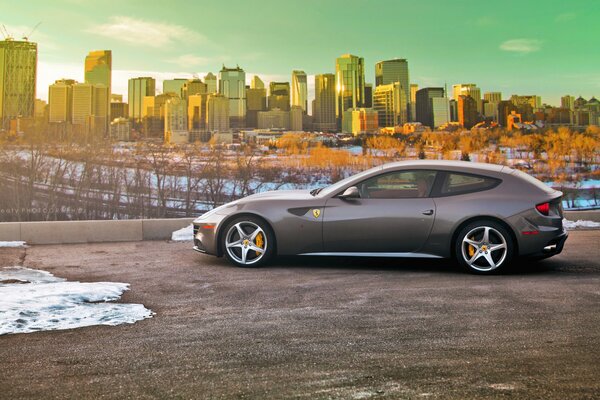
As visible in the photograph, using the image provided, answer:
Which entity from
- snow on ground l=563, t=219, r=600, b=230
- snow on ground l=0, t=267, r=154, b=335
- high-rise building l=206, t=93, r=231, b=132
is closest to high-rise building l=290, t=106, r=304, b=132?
high-rise building l=206, t=93, r=231, b=132

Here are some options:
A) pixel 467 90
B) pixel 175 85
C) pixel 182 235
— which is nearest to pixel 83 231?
pixel 182 235

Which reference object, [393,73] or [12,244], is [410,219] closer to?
[12,244]

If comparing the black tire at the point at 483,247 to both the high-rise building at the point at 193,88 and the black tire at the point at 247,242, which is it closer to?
the black tire at the point at 247,242

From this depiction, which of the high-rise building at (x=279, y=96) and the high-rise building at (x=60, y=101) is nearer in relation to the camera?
the high-rise building at (x=60, y=101)

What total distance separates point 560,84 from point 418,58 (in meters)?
4.45

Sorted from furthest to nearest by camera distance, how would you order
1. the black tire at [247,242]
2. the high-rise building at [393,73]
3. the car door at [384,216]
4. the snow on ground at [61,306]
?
the high-rise building at [393,73] → the black tire at [247,242] → the car door at [384,216] → the snow on ground at [61,306]

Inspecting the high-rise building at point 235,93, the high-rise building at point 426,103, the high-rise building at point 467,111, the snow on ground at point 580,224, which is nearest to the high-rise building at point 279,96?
the high-rise building at point 235,93

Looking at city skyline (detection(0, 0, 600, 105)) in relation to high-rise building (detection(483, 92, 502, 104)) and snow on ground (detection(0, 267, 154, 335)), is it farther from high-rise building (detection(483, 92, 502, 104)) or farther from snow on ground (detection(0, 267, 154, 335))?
snow on ground (detection(0, 267, 154, 335))

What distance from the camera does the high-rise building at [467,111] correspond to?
17.4 metres

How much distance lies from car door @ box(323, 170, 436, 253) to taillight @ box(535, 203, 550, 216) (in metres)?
1.14

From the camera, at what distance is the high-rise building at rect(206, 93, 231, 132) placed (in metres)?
17.1

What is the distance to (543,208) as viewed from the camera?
6.97 meters

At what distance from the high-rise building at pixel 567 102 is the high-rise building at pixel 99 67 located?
44.1 ft

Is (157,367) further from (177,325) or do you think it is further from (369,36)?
(369,36)
